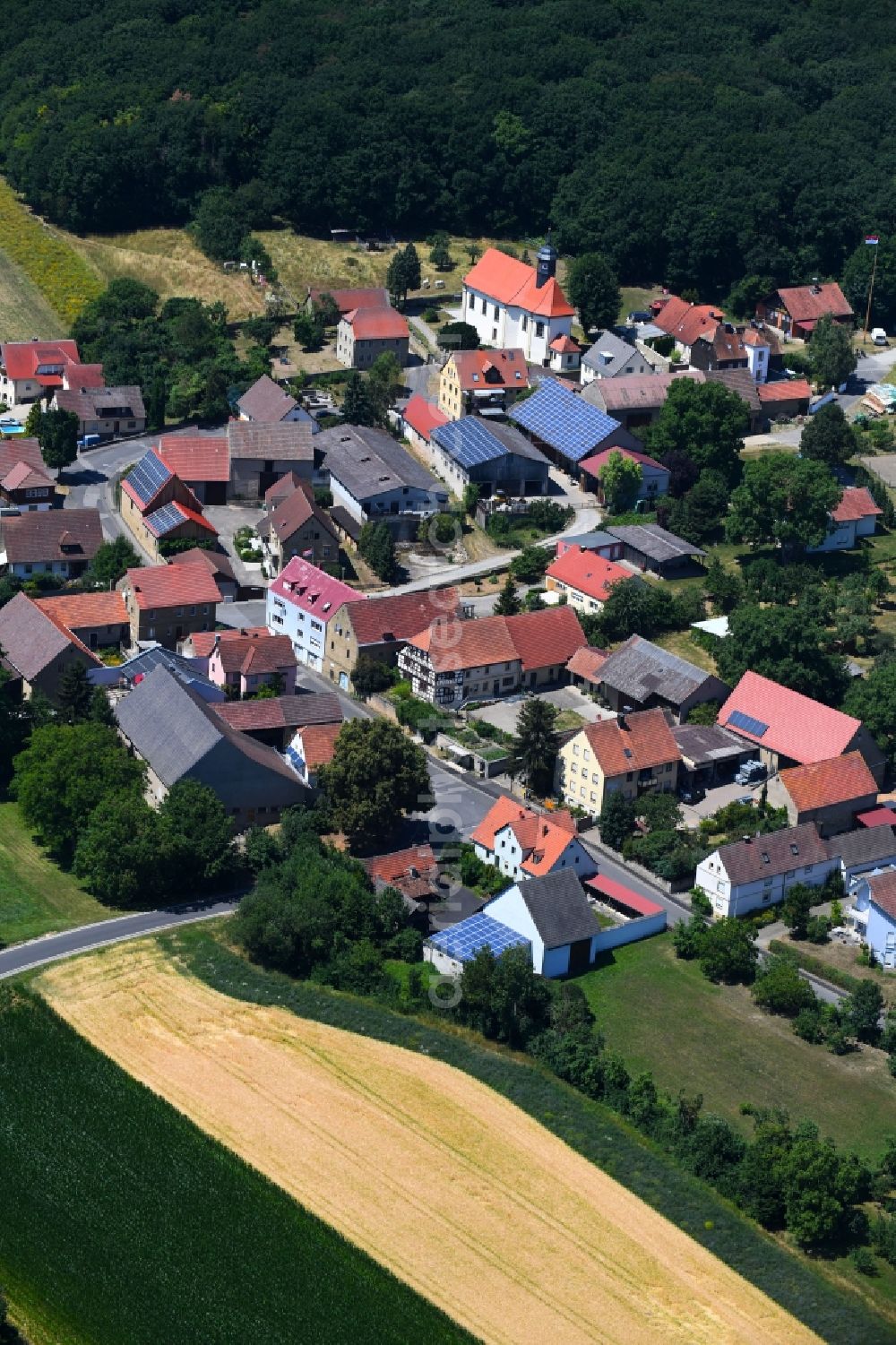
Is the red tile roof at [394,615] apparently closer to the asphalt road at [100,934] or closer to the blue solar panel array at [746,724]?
the blue solar panel array at [746,724]

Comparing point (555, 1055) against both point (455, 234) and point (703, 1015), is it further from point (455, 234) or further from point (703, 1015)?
point (455, 234)

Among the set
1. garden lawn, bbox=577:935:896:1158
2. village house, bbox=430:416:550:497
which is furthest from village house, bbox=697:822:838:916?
village house, bbox=430:416:550:497

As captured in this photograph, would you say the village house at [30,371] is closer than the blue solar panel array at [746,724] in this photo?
No

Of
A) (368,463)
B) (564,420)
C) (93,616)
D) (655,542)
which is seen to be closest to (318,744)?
(93,616)

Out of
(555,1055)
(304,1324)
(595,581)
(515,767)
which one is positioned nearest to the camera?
(304,1324)

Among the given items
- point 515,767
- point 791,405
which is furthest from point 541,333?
point 515,767

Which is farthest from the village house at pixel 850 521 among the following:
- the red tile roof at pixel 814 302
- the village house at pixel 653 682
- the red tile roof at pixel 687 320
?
the red tile roof at pixel 814 302
